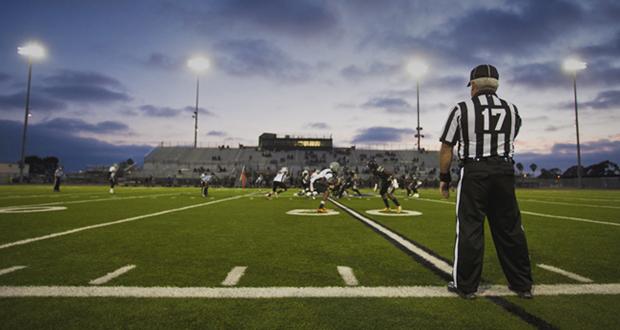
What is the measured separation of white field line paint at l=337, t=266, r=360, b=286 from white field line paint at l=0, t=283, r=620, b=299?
0.41 feet

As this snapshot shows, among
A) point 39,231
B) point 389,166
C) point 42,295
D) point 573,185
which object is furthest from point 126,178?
point 573,185

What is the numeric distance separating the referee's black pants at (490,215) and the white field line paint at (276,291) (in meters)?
0.27

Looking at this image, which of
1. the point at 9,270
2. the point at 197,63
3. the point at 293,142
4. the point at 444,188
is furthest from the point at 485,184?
the point at 293,142

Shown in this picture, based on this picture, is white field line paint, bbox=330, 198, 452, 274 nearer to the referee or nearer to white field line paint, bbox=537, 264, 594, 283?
the referee

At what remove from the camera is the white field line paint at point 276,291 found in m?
2.65

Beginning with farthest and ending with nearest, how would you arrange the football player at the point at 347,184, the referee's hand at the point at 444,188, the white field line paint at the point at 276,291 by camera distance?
the football player at the point at 347,184 → the referee's hand at the point at 444,188 → the white field line paint at the point at 276,291

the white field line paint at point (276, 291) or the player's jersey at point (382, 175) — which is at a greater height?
the player's jersey at point (382, 175)

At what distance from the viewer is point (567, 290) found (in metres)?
2.83

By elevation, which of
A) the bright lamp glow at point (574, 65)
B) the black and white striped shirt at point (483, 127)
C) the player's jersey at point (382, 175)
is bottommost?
the player's jersey at point (382, 175)

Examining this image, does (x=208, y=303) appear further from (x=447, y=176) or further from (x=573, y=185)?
(x=573, y=185)

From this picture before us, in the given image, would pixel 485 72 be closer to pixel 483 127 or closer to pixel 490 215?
pixel 483 127

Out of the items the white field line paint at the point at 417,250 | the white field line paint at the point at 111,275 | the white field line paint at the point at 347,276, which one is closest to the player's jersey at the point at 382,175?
the white field line paint at the point at 417,250

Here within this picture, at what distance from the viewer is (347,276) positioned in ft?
10.6

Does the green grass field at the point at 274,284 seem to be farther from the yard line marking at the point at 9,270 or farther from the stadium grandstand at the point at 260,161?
the stadium grandstand at the point at 260,161
